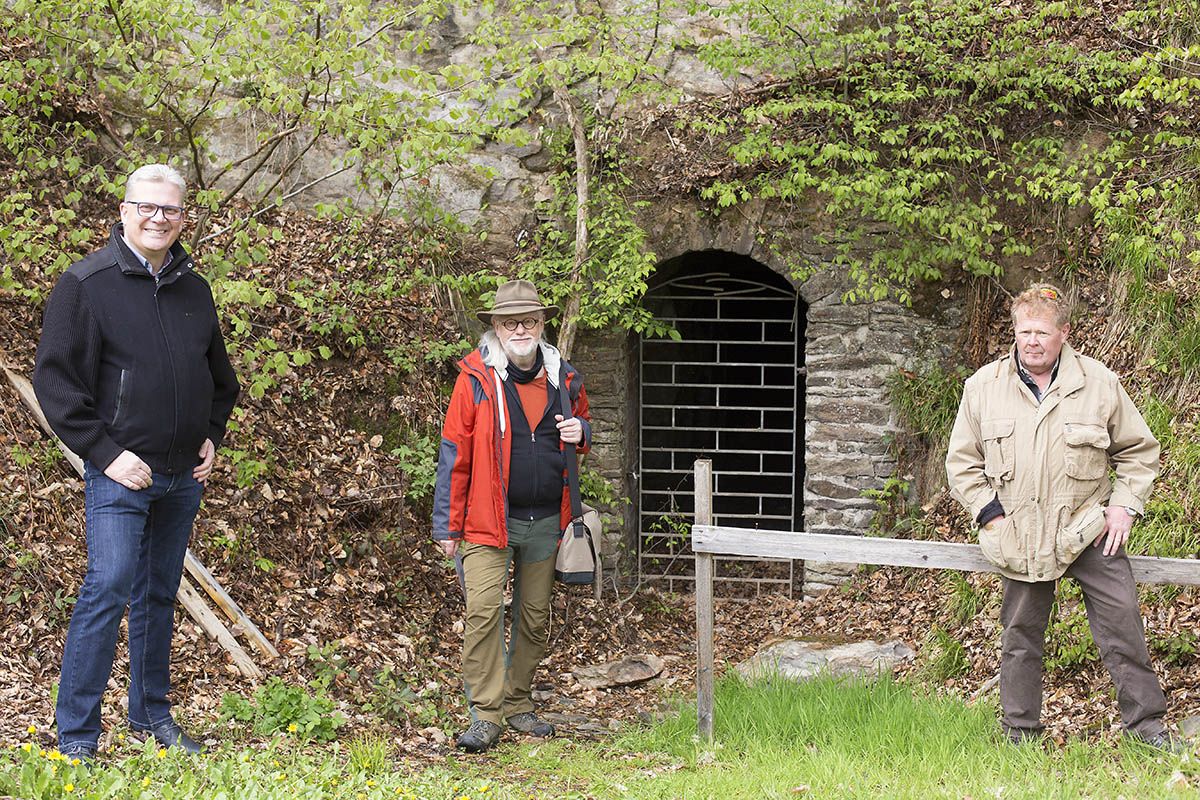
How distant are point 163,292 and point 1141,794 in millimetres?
3871

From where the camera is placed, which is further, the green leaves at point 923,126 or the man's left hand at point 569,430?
the green leaves at point 923,126

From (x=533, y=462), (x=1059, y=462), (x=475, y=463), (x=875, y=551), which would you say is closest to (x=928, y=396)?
(x=875, y=551)

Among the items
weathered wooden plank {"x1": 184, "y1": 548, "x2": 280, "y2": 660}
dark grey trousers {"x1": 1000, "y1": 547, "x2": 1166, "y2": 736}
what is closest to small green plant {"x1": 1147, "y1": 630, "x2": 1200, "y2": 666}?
dark grey trousers {"x1": 1000, "y1": 547, "x2": 1166, "y2": 736}

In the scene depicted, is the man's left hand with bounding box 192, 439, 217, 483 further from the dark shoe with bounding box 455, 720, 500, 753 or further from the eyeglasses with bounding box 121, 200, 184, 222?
the dark shoe with bounding box 455, 720, 500, 753

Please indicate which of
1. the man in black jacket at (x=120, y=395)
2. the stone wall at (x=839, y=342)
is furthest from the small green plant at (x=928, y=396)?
the man in black jacket at (x=120, y=395)

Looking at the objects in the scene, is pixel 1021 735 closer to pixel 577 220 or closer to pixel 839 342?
pixel 839 342

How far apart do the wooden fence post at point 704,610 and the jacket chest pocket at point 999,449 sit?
1.20 meters

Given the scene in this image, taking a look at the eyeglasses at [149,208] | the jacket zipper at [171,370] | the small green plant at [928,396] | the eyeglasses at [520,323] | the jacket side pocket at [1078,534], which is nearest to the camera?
the eyeglasses at [149,208]

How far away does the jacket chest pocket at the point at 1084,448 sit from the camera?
13.6 ft

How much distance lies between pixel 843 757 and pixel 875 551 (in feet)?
2.83

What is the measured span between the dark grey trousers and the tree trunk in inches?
153

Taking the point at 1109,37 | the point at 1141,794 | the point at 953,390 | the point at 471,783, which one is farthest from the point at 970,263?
the point at 471,783

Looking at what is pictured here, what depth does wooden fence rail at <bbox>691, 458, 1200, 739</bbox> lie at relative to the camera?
15.0 ft

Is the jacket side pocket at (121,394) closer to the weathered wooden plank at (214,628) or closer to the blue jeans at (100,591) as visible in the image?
the blue jeans at (100,591)
